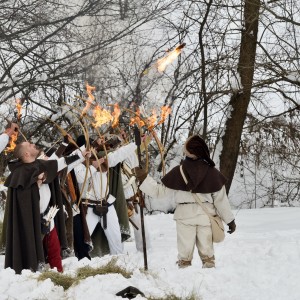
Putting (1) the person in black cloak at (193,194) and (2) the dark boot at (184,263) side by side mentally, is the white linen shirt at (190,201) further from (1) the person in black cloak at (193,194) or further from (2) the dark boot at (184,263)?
(2) the dark boot at (184,263)

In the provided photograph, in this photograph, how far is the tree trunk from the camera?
44.9 ft

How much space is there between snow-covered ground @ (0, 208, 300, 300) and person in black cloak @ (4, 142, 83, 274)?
17.5 inches

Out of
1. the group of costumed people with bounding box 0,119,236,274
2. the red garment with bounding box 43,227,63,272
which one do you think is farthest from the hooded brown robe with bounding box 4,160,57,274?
the red garment with bounding box 43,227,63,272

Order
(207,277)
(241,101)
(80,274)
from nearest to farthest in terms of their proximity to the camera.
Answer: (80,274) < (207,277) < (241,101)

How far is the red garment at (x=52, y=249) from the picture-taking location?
24.8 ft

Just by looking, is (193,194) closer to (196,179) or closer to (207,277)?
(196,179)

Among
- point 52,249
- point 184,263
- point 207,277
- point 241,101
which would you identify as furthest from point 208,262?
point 241,101

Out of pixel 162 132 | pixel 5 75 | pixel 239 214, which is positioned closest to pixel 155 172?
pixel 162 132

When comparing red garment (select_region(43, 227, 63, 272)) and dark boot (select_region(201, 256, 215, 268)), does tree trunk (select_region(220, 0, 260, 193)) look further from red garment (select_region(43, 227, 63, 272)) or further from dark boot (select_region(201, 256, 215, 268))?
red garment (select_region(43, 227, 63, 272))

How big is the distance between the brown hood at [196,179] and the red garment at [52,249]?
1.45 meters

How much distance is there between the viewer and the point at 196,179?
7230 mm

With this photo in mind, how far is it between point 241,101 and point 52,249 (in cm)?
743

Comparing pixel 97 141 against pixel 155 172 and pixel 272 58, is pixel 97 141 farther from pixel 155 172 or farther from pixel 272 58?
pixel 155 172

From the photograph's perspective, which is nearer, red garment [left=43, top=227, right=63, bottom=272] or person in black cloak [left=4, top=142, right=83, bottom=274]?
person in black cloak [left=4, top=142, right=83, bottom=274]
